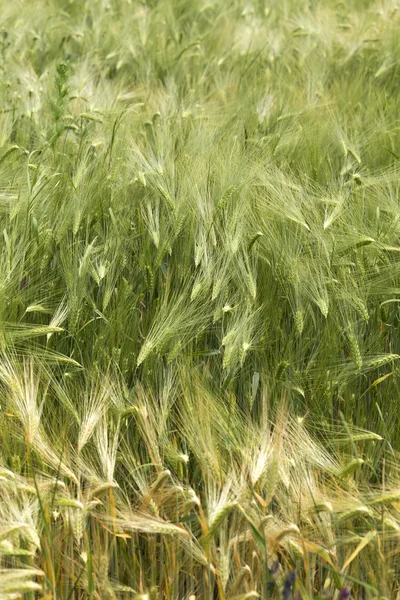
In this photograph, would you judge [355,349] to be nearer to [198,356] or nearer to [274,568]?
[198,356]

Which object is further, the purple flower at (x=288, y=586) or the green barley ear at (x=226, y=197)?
the green barley ear at (x=226, y=197)

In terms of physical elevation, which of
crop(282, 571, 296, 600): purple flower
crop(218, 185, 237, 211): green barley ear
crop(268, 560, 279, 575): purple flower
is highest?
crop(218, 185, 237, 211): green barley ear

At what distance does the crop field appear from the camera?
50.1 inches

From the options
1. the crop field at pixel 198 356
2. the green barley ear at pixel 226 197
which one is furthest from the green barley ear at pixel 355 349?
the green barley ear at pixel 226 197

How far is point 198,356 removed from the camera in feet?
5.36

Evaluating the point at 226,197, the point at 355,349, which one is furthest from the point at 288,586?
the point at 226,197

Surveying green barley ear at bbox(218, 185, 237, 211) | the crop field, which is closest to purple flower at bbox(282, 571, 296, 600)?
the crop field

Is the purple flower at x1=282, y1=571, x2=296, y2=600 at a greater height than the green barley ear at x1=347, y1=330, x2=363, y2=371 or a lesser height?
lesser

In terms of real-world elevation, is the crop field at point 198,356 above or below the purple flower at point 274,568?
above

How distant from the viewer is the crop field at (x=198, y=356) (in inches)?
50.1

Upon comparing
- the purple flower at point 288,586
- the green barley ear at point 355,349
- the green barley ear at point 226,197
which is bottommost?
the purple flower at point 288,586

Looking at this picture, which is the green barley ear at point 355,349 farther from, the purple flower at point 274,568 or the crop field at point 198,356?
the purple flower at point 274,568

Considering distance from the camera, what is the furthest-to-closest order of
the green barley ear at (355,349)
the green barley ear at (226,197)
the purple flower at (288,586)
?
1. the green barley ear at (226,197)
2. the green barley ear at (355,349)
3. the purple flower at (288,586)

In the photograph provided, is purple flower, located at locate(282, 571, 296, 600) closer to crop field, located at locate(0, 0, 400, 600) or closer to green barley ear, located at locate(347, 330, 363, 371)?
crop field, located at locate(0, 0, 400, 600)
